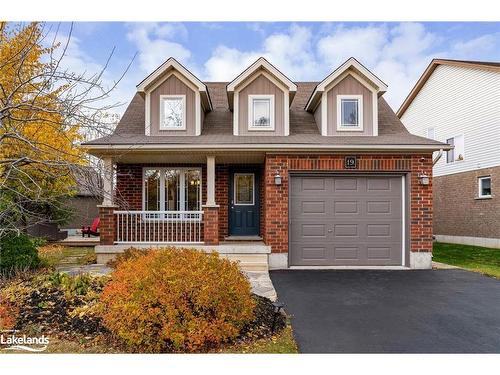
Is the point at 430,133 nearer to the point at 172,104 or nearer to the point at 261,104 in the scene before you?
the point at 261,104

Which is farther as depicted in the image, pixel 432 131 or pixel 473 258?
pixel 432 131

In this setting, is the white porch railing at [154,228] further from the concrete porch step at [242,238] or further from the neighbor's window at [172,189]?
the concrete porch step at [242,238]

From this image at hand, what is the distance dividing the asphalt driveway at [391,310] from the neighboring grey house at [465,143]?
7.18 meters

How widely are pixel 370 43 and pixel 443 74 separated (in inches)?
349

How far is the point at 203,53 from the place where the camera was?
10.8 m

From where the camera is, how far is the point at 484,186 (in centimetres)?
1414

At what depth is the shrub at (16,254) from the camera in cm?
722

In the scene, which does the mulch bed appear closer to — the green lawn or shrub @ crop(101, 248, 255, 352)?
shrub @ crop(101, 248, 255, 352)

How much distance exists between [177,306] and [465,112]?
15.9 meters

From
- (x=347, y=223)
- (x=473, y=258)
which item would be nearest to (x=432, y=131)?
(x=473, y=258)

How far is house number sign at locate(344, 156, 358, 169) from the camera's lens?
8758mm

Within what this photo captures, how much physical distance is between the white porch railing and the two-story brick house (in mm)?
39

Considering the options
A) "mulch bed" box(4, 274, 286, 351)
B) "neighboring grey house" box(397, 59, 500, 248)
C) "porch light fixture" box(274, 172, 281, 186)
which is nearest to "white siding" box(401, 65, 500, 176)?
"neighboring grey house" box(397, 59, 500, 248)

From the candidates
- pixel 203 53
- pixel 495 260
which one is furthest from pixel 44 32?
pixel 495 260
